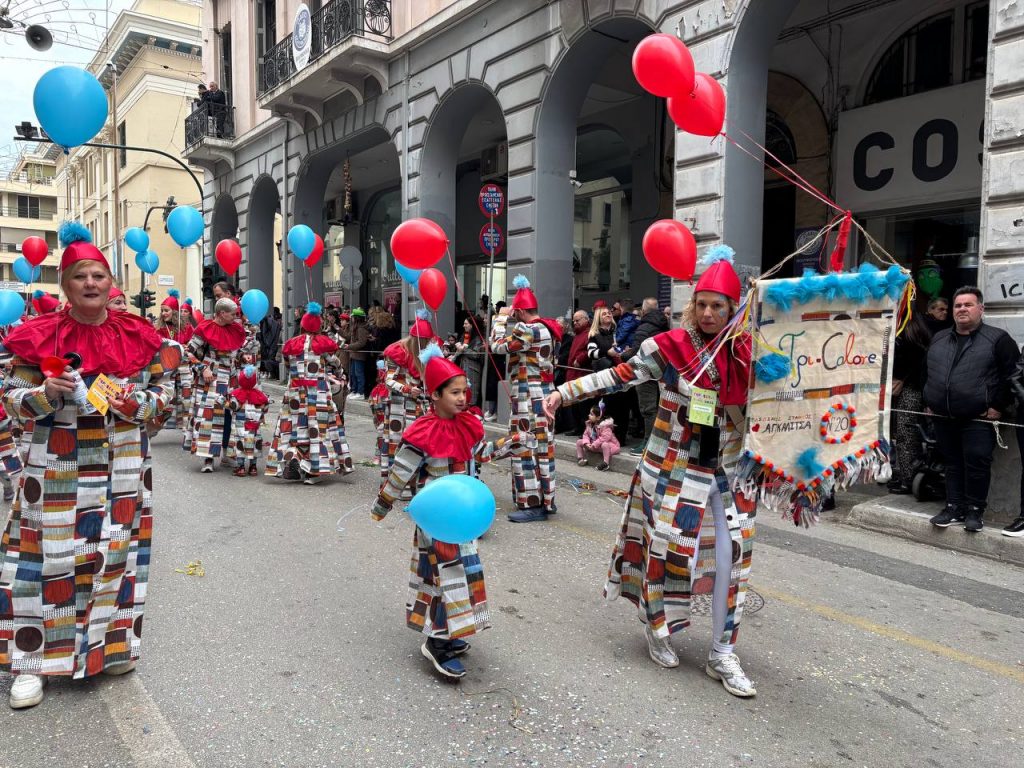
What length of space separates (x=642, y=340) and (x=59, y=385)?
22.2 feet

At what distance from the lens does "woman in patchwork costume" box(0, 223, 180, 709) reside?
3307mm

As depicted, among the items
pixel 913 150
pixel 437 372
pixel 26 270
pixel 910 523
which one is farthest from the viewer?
pixel 26 270

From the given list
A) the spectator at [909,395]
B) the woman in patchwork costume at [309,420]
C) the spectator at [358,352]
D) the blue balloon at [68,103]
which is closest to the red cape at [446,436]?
the blue balloon at [68,103]

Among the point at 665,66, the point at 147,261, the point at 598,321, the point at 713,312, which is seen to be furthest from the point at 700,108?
the point at 147,261

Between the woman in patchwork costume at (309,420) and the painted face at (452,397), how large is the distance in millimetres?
4827

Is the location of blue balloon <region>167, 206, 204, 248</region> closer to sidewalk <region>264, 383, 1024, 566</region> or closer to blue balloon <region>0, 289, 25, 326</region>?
blue balloon <region>0, 289, 25, 326</region>

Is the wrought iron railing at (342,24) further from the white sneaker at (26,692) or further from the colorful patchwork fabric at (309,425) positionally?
the white sneaker at (26,692)

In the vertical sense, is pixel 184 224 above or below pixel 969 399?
above

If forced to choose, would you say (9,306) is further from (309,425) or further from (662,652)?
(662,652)

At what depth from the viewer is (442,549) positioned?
354cm

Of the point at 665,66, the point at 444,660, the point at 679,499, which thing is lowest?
the point at 444,660

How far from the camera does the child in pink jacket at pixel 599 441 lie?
9133mm

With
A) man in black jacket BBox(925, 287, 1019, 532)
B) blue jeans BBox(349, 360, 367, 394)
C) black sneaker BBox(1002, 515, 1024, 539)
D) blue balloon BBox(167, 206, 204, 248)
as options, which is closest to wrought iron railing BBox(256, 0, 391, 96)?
blue jeans BBox(349, 360, 367, 394)

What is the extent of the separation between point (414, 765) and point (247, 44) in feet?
74.9
